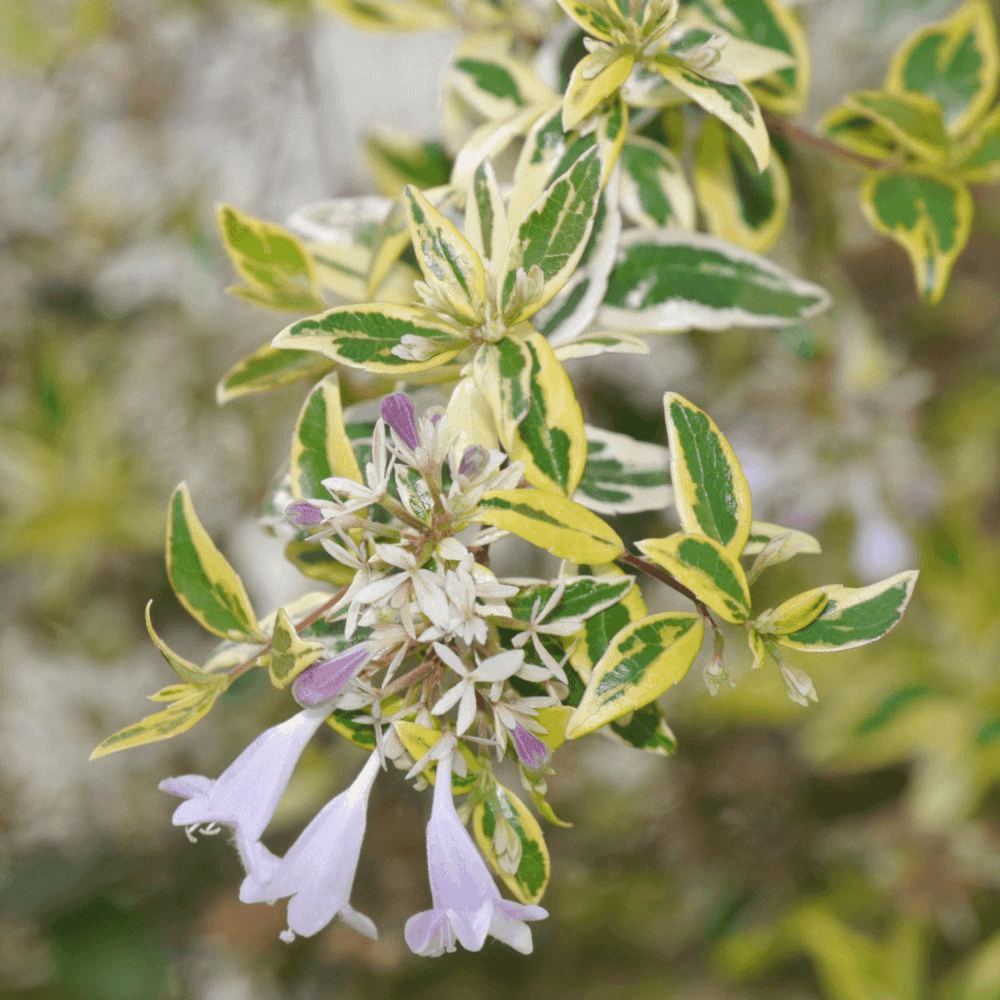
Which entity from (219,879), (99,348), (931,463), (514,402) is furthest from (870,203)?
(219,879)

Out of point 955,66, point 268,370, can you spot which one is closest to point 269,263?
point 268,370

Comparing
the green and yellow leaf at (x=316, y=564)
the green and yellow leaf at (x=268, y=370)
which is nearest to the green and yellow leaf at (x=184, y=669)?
the green and yellow leaf at (x=316, y=564)

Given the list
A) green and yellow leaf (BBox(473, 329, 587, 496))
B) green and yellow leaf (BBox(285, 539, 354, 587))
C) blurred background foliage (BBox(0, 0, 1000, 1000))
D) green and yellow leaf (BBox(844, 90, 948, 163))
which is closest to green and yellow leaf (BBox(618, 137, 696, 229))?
green and yellow leaf (BBox(844, 90, 948, 163))

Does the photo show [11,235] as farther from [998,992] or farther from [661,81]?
[998,992]

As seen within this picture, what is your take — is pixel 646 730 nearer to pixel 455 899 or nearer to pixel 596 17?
pixel 455 899

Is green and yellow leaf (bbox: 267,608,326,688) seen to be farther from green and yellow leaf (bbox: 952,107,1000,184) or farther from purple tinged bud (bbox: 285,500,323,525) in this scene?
green and yellow leaf (bbox: 952,107,1000,184)
